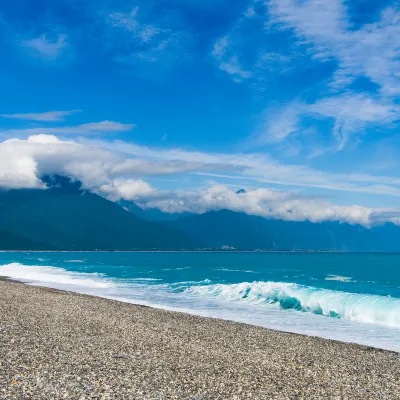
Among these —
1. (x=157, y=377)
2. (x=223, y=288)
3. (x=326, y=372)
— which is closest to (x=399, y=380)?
(x=326, y=372)

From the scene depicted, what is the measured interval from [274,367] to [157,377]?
3421mm

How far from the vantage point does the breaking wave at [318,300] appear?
2802cm

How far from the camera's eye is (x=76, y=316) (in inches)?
768

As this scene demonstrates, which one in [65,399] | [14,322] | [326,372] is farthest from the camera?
[14,322]

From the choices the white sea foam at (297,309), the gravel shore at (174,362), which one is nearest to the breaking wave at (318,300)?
the white sea foam at (297,309)

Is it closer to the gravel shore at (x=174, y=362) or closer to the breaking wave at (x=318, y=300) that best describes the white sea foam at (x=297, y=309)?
the breaking wave at (x=318, y=300)

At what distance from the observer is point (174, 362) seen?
11938 mm

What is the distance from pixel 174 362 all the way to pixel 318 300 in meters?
24.1

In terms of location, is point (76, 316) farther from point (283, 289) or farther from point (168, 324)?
point (283, 289)

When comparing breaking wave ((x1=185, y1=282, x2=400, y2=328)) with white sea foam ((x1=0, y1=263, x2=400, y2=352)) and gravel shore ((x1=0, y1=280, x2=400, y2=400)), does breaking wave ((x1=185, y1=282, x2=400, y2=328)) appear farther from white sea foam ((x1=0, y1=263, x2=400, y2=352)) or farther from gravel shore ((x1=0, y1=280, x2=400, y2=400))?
gravel shore ((x1=0, y1=280, x2=400, y2=400))

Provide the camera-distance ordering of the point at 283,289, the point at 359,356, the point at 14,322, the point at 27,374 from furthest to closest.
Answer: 1. the point at 283,289
2. the point at 14,322
3. the point at 359,356
4. the point at 27,374

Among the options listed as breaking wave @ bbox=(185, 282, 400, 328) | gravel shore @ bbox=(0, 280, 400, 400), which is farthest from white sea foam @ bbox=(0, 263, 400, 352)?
gravel shore @ bbox=(0, 280, 400, 400)

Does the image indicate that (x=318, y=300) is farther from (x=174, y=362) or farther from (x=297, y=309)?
(x=174, y=362)

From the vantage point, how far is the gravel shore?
30.9 ft
